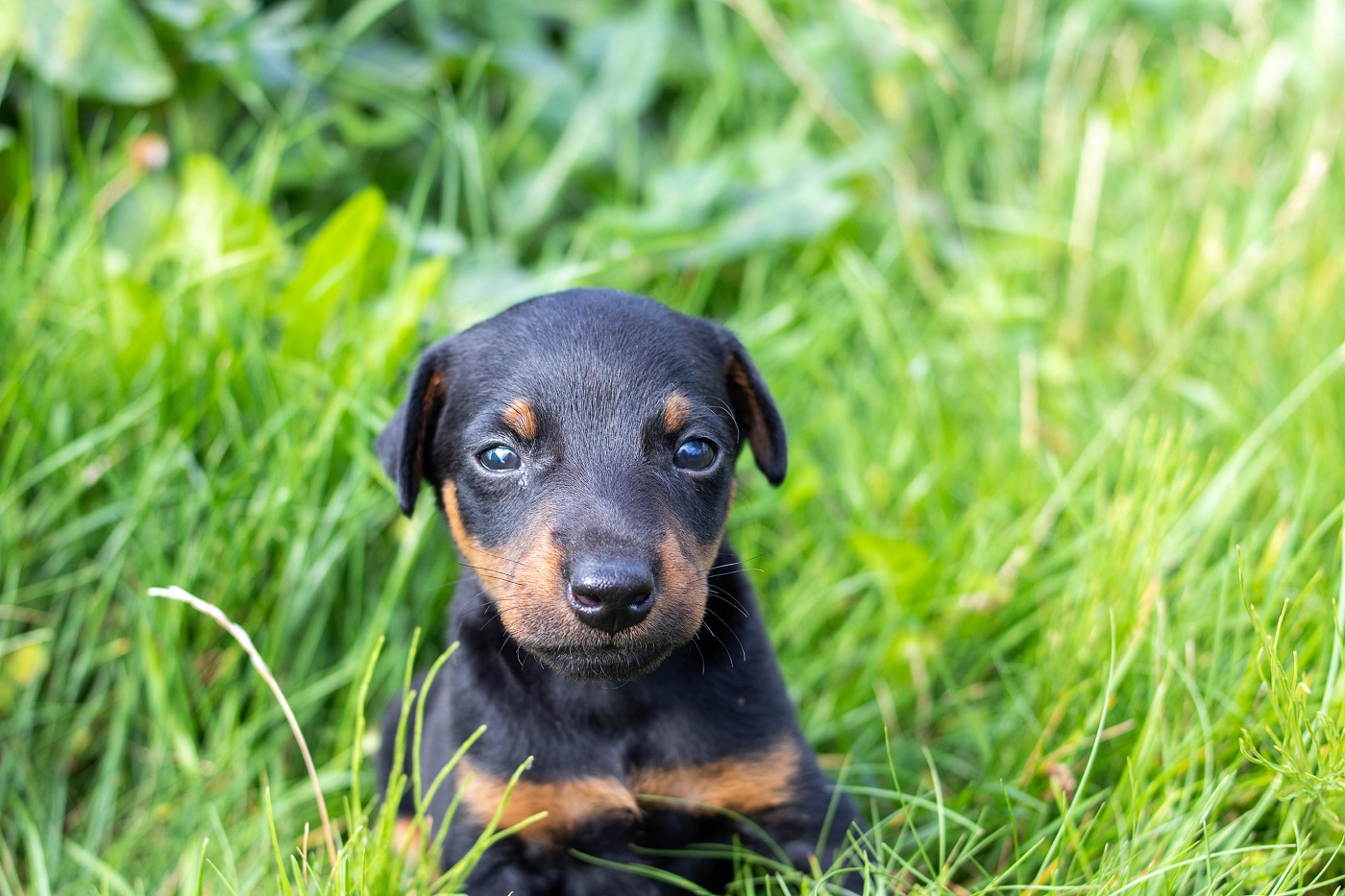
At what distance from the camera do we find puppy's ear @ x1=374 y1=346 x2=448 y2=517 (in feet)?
10.1

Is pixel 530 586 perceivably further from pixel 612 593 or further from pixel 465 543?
pixel 465 543

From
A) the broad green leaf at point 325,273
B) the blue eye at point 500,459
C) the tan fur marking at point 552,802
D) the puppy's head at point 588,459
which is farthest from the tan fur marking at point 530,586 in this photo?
the broad green leaf at point 325,273

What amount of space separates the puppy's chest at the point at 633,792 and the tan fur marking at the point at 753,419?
0.77 m

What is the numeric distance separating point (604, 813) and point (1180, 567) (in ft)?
6.55

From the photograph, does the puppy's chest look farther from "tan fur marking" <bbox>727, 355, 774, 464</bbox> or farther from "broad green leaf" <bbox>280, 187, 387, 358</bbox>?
"broad green leaf" <bbox>280, 187, 387, 358</bbox>

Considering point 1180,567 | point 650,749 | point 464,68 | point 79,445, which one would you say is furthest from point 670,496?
point 464,68

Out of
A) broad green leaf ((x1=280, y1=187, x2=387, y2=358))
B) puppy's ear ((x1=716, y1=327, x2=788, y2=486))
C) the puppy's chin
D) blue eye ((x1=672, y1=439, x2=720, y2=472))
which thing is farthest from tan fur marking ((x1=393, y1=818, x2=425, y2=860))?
broad green leaf ((x1=280, y1=187, x2=387, y2=358))

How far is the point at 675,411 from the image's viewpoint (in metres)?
2.89

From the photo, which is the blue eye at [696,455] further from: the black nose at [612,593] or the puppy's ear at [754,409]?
the black nose at [612,593]

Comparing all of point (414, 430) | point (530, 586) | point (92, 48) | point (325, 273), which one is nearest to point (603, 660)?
point (530, 586)

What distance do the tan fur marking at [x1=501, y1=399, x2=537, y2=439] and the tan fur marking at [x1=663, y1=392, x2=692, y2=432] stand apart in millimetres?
298

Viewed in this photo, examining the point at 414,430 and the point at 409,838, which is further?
the point at 414,430

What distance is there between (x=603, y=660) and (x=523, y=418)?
23.1 inches

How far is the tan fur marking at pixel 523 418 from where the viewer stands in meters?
2.86
